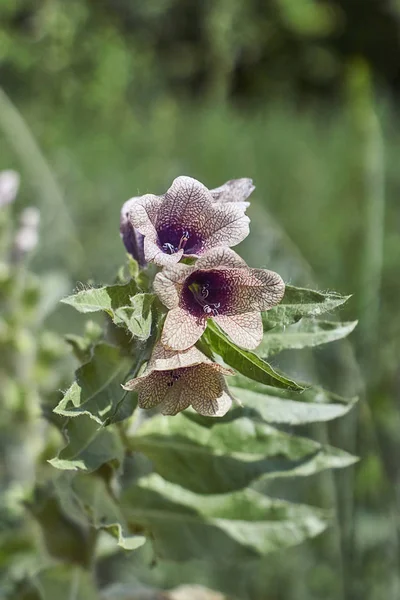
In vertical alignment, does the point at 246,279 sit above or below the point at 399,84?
below

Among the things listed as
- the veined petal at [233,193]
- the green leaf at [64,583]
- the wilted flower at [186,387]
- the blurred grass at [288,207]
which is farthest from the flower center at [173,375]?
the blurred grass at [288,207]

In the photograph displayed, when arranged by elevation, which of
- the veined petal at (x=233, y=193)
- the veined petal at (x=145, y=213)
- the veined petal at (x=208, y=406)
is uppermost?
the veined petal at (x=233, y=193)

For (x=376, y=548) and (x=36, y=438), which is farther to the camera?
(x=376, y=548)

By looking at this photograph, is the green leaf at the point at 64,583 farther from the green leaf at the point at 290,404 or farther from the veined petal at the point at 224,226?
the veined petal at the point at 224,226

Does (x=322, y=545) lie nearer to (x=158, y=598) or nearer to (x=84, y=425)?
(x=158, y=598)

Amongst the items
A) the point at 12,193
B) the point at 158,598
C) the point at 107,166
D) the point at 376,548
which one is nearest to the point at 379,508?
the point at 376,548

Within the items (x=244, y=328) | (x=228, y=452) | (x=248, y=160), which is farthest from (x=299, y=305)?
(x=248, y=160)
